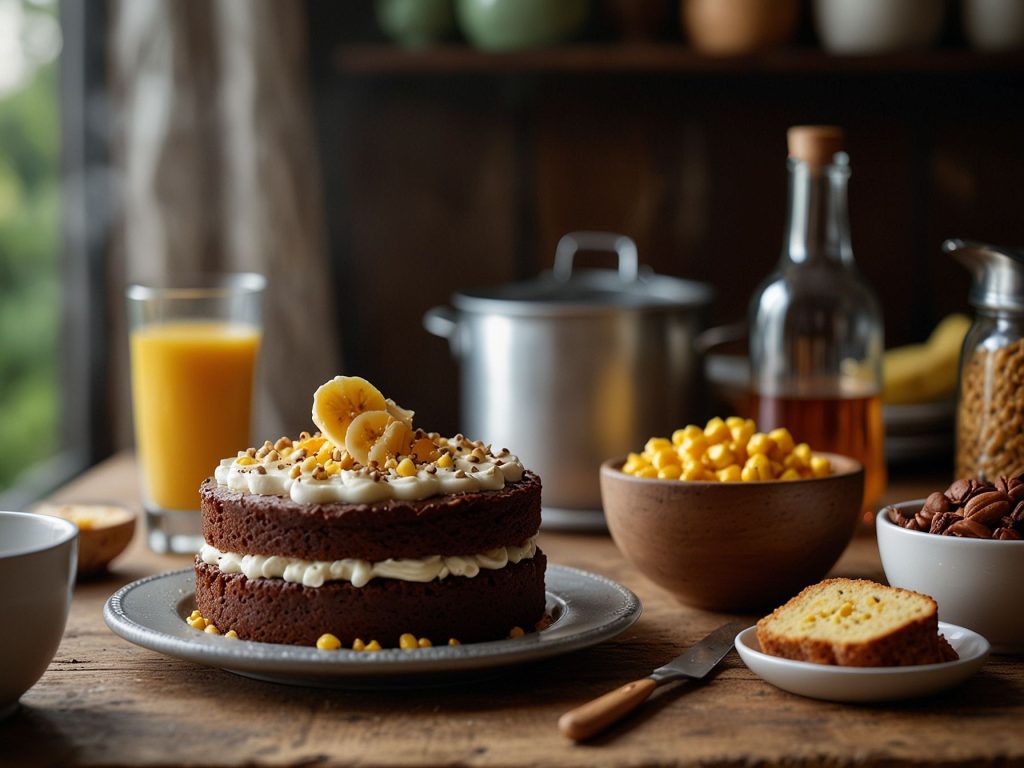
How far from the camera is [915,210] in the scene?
257cm

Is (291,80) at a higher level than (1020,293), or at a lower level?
higher

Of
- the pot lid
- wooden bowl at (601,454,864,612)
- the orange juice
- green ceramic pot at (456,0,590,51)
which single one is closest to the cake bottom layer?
wooden bowl at (601,454,864,612)

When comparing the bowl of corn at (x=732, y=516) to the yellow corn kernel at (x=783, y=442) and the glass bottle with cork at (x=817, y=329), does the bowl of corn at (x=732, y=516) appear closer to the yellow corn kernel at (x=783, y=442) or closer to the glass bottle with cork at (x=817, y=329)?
the yellow corn kernel at (x=783, y=442)

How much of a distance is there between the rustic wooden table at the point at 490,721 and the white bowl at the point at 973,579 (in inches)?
0.5

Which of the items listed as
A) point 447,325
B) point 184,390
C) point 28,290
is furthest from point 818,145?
point 28,290

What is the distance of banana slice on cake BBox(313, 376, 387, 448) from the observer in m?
1.13

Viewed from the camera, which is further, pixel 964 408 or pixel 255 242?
pixel 255 242

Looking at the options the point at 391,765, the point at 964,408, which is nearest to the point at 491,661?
the point at 391,765

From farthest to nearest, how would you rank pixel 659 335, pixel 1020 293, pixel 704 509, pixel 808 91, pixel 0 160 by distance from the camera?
pixel 0 160 → pixel 808 91 → pixel 659 335 → pixel 1020 293 → pixel 704 509

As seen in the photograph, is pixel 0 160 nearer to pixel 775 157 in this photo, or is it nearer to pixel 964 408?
pixel 775 157

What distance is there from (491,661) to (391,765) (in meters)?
0.13

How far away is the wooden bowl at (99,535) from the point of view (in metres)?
1.44

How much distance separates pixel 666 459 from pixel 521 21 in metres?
1.17

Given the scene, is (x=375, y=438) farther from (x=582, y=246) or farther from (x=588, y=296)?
(x=582, y=246)
